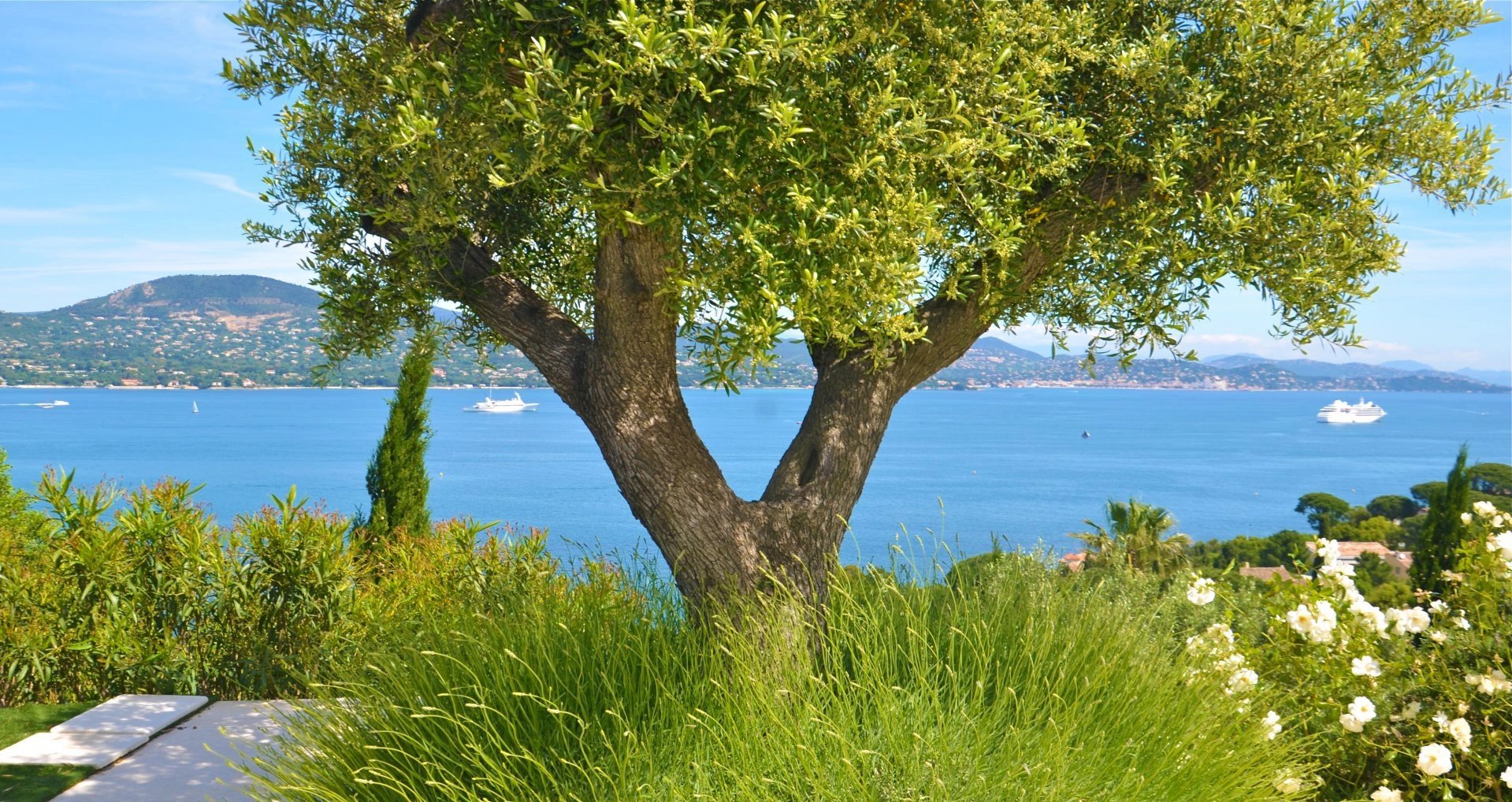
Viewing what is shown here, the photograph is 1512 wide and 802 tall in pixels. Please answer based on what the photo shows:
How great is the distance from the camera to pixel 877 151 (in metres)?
3.31

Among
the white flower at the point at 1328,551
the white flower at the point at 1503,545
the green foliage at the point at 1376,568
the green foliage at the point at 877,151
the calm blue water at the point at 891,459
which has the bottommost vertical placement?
the calm blue water at the point at 891,459

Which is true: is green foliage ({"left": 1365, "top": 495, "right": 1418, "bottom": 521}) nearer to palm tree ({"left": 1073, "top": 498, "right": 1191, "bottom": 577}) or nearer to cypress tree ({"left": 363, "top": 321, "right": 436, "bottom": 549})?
palm tree ({"left": 1073, "top": 498, "right": 1191, "bottom": 577})

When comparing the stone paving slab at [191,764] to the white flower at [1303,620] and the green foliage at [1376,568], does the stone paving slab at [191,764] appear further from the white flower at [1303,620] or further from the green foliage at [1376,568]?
the green foliage at [1376,568]

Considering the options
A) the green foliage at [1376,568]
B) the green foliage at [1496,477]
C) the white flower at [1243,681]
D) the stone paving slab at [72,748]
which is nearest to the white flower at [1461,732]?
the white flower at [1243,681]

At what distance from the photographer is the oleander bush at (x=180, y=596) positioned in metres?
6.62

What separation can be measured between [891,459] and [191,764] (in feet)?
276

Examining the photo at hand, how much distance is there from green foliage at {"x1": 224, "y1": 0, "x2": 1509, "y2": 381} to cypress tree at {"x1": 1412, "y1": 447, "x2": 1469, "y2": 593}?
15210 millimetres

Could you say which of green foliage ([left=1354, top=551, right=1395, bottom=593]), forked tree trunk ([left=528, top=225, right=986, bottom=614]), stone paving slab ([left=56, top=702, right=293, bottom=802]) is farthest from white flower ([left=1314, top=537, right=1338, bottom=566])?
green foliage ([left=1354, top=551, right=1395, bottom=593])

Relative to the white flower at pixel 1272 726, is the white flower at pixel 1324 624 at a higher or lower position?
higher

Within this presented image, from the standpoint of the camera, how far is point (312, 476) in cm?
7025

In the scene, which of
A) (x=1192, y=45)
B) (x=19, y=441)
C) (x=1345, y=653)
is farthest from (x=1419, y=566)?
(x=19, y=441)

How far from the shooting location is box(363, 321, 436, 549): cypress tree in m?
10.3

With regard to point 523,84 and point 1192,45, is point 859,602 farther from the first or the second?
point 1192,45

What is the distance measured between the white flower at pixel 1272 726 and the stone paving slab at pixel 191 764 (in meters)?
4.08
